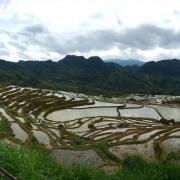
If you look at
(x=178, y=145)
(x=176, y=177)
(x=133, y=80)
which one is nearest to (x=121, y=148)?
(x=178, y=145)

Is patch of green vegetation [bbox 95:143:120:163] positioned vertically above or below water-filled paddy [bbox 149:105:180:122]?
above

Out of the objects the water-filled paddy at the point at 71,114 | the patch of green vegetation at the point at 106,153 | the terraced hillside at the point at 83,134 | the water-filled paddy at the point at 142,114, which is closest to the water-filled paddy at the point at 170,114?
the water-filled paddy at the point at 142,114

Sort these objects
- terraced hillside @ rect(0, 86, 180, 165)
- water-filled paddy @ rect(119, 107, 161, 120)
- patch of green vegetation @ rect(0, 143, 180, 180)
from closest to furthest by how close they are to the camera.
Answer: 1. patch of green vegetation @ rect(0, 143, 180, 180)
2. terraced hillside @ rect(0, 86, 180, 165)
3. water-filled paddy @ rect(119, 107, 161, 120)

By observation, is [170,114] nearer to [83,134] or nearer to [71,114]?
[71,114]

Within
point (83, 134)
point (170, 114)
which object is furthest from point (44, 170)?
point (170, 114)

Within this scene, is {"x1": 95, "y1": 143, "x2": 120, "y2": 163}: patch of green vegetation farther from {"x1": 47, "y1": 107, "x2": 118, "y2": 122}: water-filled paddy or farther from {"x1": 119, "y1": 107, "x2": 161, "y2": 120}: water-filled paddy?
{"x1": 119, "y1": 107, "x2": 161, "y2": 120}: water-filled paddy

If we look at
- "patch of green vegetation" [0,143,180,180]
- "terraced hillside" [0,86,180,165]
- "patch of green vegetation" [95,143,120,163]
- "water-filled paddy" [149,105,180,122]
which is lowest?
"water-filled paddy" [149,105,180,122]

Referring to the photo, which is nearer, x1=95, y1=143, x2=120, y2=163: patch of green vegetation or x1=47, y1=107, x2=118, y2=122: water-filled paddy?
x1=95, y1=143, x2=120, y2=163: patch of green vegetation

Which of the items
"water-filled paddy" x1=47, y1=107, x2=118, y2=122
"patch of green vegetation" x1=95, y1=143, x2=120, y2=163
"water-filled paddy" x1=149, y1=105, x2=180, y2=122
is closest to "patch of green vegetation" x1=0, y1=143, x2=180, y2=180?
"patch of green vegetation" x1=95, y1=143, x2=120, y2=163

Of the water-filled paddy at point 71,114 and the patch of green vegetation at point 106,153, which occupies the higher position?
the patch of green vegetation at point 106,153

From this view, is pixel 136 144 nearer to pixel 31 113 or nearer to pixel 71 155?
pixel 71 155

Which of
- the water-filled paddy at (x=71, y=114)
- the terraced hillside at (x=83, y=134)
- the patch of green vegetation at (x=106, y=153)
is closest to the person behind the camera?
the patch of green vegetation at (x=106, y=153)

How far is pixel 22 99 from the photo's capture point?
2264 inches

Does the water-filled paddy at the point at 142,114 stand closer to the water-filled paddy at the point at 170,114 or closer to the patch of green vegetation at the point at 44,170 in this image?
the water-filled paddy at the point at 170,114
